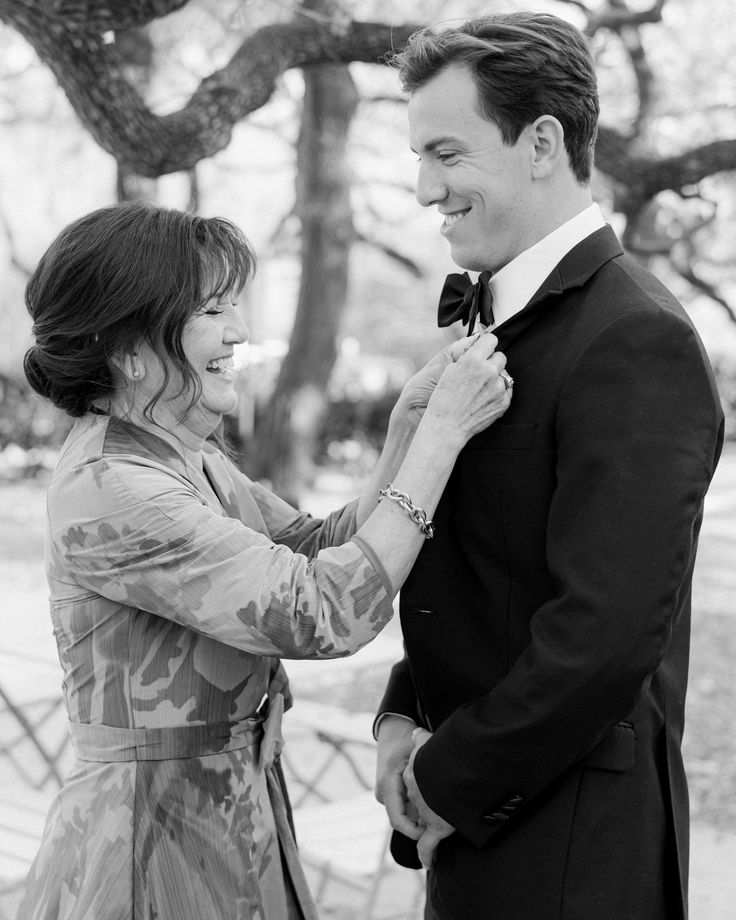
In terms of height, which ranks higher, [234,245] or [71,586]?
[234,245]

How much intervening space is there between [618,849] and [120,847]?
3.08 ft

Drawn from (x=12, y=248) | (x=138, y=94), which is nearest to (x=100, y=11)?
(x=138, y=94)

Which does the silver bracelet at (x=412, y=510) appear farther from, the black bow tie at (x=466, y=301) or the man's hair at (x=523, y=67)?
the man's hair at (x=523, y=67)

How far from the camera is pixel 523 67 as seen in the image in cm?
189

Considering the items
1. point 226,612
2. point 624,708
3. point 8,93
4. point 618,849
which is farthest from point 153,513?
point 8,93

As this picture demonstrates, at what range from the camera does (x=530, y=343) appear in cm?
192

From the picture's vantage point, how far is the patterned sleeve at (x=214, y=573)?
190cm

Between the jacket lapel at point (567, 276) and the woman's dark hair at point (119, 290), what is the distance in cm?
60

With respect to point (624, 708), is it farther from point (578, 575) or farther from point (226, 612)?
point (226, 612)

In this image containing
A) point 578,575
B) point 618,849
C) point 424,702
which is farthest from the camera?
point 424,702

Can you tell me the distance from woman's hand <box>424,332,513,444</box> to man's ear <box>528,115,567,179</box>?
33cm

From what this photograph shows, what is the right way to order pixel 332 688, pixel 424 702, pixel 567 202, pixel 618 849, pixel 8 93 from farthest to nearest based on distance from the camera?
pixel 8 93
pixel 332 688
pixel 424 702
pixel 567 202
pixel 618 849

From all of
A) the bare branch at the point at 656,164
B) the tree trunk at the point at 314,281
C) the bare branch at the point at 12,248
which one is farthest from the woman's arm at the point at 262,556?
the bare branch at the point at 12,248

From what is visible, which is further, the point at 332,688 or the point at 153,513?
the point at 332,688
